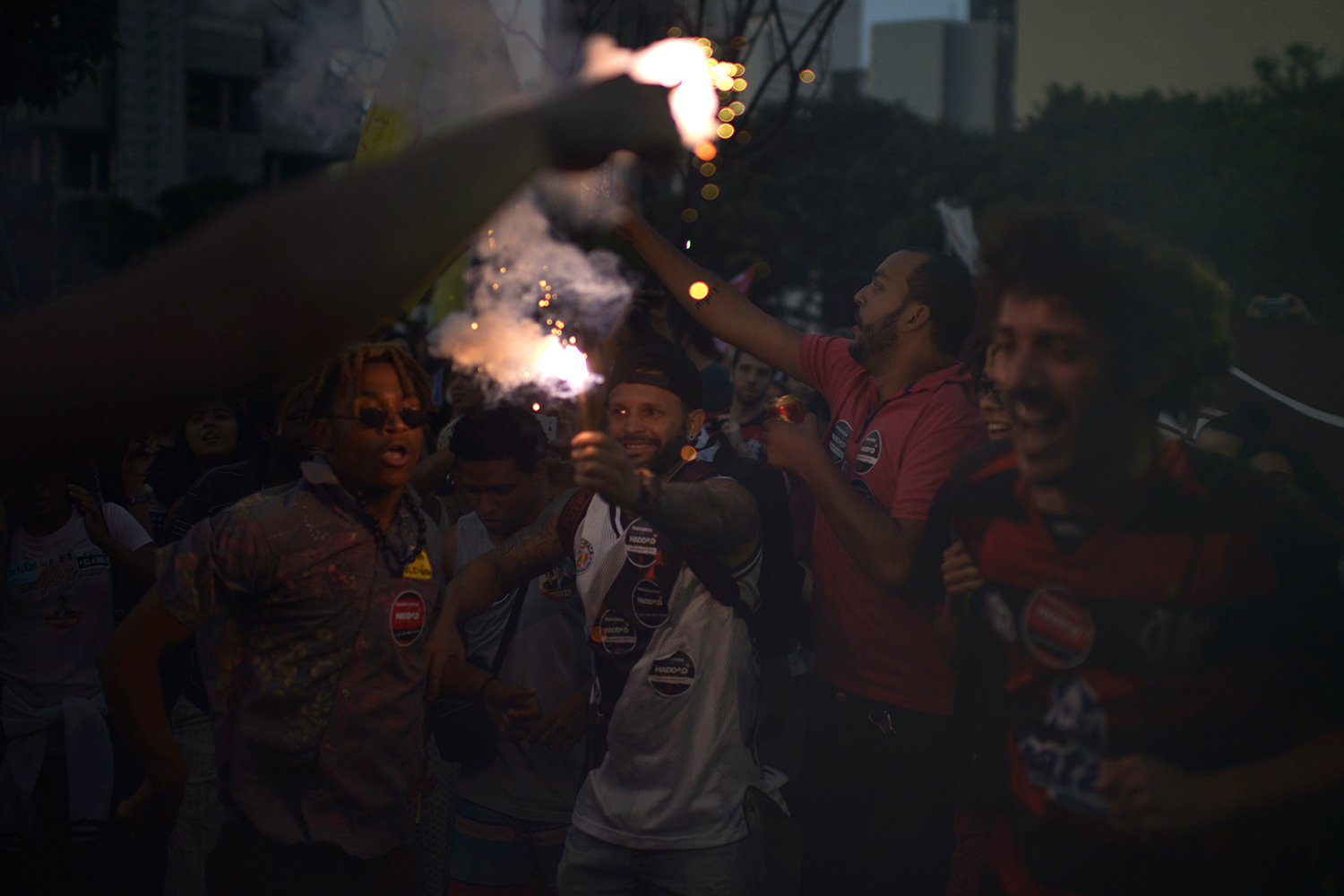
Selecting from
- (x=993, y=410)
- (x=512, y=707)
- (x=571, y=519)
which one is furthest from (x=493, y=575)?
(x=993, y=410)

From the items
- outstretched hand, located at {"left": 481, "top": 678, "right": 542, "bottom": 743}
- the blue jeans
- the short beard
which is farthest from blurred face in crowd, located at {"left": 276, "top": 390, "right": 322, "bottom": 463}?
the short beard

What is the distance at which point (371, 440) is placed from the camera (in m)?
3.24

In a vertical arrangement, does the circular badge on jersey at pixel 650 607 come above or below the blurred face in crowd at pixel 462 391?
below

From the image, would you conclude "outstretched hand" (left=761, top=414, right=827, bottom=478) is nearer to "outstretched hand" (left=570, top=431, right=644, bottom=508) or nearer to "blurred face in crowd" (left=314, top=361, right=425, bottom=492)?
"outstretched hand" (left=570, top=431, right=644, bottom=508)

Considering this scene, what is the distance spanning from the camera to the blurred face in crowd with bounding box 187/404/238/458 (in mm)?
5965

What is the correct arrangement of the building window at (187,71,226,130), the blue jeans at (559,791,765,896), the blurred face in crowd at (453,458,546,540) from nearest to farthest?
the blue jeans at (559,791,765,896), the blurred face in crowd at (453,458,546,540), the building window at (187,71,226,130)

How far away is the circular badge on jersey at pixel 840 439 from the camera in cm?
387

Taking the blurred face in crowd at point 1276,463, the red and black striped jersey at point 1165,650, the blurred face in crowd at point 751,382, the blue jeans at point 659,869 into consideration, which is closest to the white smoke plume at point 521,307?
the blurred face in crowd at point 751,382

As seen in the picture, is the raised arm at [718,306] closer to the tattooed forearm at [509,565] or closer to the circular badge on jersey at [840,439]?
the circular badge on jersey at [840,439]

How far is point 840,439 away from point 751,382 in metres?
3.73

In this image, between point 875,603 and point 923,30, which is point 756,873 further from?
point 923,30

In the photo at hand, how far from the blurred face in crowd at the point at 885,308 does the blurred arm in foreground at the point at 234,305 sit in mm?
2926

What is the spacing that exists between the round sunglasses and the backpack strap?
709mm

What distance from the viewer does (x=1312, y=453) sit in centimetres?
543
